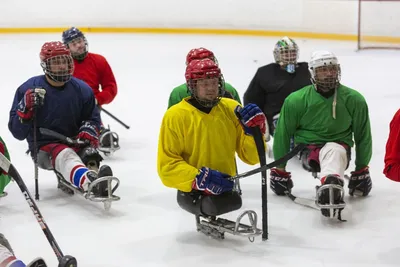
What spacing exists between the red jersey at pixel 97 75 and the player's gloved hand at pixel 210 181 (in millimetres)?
2136

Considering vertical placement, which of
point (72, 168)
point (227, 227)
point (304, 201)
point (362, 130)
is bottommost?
point (304, 201)

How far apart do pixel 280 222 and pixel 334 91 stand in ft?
2.38

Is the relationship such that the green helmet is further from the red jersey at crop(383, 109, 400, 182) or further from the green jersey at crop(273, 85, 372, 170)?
the red jersey at crop(383, 109, 400, 182)

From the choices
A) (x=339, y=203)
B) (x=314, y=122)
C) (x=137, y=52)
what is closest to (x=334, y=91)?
(x=314, y=122)

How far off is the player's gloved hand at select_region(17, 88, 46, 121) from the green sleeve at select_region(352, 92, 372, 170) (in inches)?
62.6

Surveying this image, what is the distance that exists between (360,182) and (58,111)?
5.37ft

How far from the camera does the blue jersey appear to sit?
3924 millimetres

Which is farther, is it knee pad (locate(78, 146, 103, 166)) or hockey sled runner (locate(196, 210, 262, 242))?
knee pad (locate(78, 146, 103, 166))

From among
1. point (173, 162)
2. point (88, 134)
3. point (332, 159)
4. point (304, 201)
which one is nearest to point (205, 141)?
point (173, 162)

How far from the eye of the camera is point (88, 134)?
392cm

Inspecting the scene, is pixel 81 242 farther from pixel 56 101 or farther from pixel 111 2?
pixel 111 2

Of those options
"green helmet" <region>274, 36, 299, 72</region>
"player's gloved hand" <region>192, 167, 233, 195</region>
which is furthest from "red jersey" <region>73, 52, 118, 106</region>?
"player's gloved hand" <region>192, 167, 233, 195</region>

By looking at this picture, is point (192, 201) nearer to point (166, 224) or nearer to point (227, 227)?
point (227, 227)

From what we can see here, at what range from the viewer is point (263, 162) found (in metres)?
3.12
